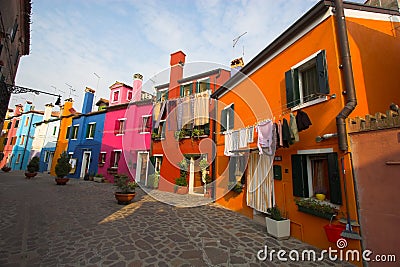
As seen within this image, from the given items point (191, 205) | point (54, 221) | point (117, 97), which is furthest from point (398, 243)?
point (117, 97)

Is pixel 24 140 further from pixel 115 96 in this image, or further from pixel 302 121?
pixel 302 121

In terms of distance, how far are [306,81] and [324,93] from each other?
43.1 inches

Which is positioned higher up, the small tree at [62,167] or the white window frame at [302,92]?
the white window frame at [302,92]

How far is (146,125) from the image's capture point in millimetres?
15859

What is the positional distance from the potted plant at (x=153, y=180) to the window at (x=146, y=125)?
376 cm

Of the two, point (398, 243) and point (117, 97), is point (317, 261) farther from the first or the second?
point (117, 97)

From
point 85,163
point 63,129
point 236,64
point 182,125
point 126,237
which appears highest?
point 236,64

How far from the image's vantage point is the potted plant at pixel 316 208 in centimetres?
434

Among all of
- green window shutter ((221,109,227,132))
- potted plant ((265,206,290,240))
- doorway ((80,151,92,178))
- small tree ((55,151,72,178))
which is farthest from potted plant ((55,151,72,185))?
potted plant ((265,206,290,240))

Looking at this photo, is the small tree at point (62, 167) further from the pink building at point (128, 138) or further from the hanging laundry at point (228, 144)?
the hanging laundry at point (228, 144)

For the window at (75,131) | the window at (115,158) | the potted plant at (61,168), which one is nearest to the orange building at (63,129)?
the window at (75,131)

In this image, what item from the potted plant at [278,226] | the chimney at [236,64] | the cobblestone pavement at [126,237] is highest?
the chimney at [236,64]

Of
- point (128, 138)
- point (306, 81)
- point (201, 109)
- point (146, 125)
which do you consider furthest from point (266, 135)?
point (128, 138)

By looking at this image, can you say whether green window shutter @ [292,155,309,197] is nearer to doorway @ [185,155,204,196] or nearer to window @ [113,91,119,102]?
doorway @ [185,155,204,196]
